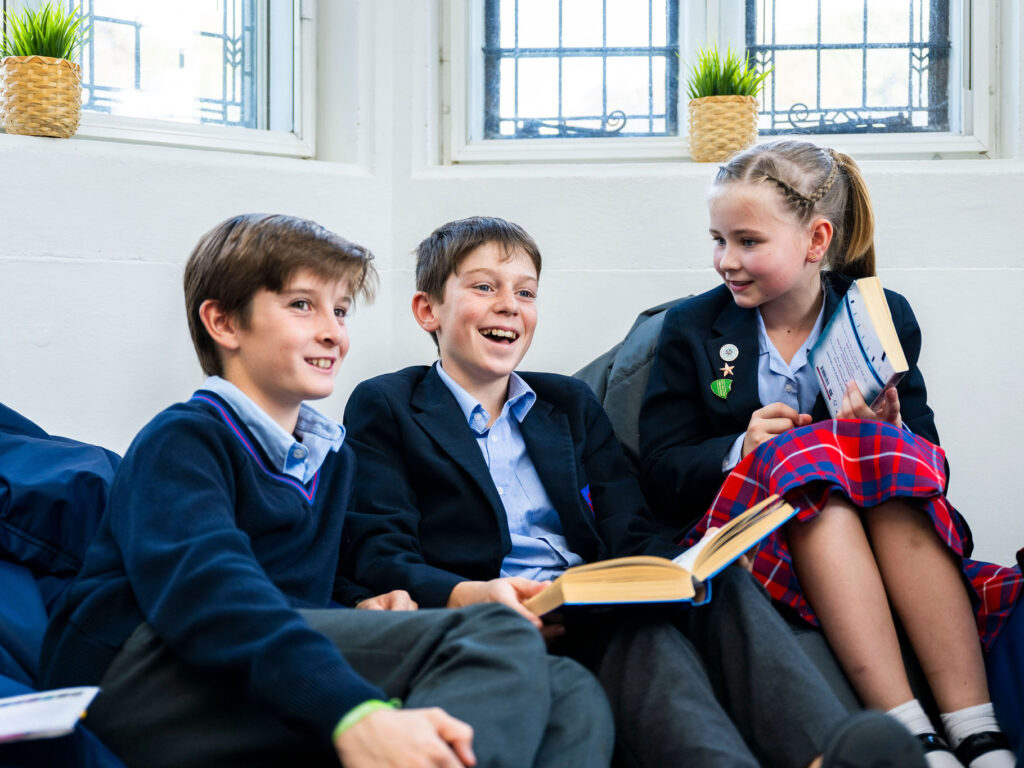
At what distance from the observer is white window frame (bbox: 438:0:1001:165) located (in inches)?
98.6

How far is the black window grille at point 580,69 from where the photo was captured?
2.60m

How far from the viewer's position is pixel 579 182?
239cm

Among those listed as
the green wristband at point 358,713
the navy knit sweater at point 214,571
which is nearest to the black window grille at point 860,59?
the navy knit sweater at point 214,571

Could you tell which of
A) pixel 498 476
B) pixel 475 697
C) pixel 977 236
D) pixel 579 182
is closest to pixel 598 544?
pixel 498 476

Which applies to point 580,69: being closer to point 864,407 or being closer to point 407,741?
point 864,407

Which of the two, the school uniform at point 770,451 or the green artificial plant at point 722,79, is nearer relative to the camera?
the school uniform at point 770,451

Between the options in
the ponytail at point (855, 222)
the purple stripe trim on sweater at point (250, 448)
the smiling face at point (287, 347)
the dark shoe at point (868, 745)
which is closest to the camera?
the dark shoe at point (868, 745)

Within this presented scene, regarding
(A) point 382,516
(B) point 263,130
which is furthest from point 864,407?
(B) point 263,130

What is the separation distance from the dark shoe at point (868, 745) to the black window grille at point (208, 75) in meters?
1.99

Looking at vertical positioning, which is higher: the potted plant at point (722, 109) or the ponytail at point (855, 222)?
the potted plant at point (722, 109)

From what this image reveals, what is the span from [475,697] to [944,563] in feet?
2.54

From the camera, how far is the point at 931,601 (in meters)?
1.48

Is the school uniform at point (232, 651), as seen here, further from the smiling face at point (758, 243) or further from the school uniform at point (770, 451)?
the smiling face at point (758, 243)

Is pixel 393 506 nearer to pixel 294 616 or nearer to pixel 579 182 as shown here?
pixel 294 616
